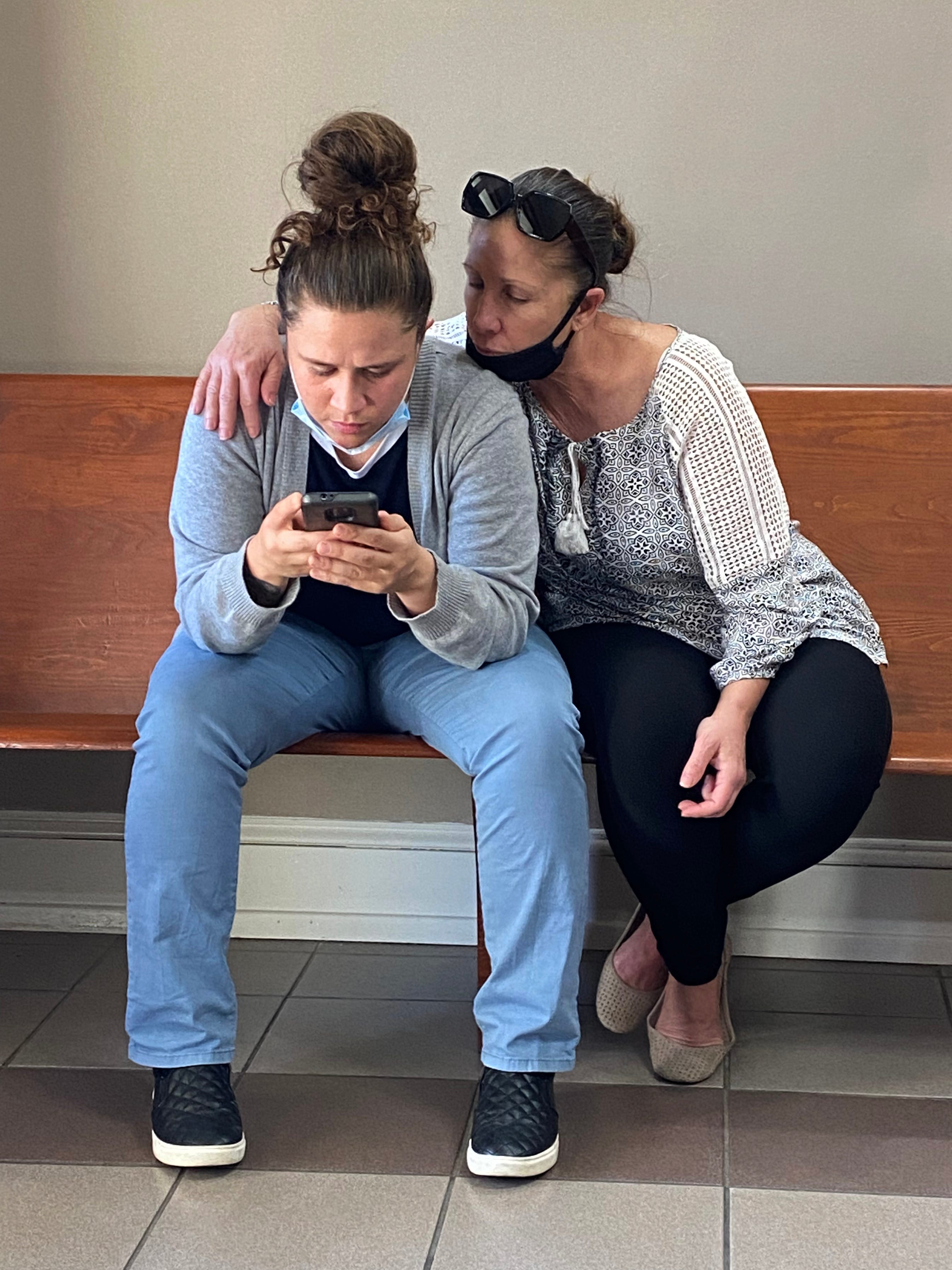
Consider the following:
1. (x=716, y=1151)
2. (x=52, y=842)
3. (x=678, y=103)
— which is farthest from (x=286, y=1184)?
(x=678, y=103)

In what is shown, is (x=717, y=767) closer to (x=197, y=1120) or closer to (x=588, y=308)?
(x=588, y=308)

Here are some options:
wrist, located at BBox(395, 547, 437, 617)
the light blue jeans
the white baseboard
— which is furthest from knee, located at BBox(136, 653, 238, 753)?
the white baseboard

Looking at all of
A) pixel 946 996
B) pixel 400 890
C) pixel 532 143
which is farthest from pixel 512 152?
pixel 946 996

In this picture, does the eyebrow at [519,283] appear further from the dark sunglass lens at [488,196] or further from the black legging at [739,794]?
the black legging at [739,794]

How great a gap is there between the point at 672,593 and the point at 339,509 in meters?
0.61

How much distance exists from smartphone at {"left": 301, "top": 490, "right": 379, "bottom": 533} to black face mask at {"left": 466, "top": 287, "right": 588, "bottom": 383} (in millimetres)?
387

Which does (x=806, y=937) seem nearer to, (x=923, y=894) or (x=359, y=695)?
(x=923, y=894)

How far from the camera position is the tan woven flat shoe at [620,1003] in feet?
6.80

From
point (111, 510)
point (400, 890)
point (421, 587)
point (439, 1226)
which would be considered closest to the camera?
point (439, 1226)

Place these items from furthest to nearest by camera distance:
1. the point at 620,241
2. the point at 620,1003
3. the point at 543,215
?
the point at 620,1003
the point at 620,241
the point at 543,215

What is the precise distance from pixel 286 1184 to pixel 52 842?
1.07 metres

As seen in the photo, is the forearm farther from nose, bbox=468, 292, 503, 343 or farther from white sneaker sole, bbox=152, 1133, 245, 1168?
white sneaker sole, bbox=152, 1133, 245, 1168

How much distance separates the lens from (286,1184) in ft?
5.39

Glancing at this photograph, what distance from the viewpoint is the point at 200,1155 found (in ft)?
5.41
